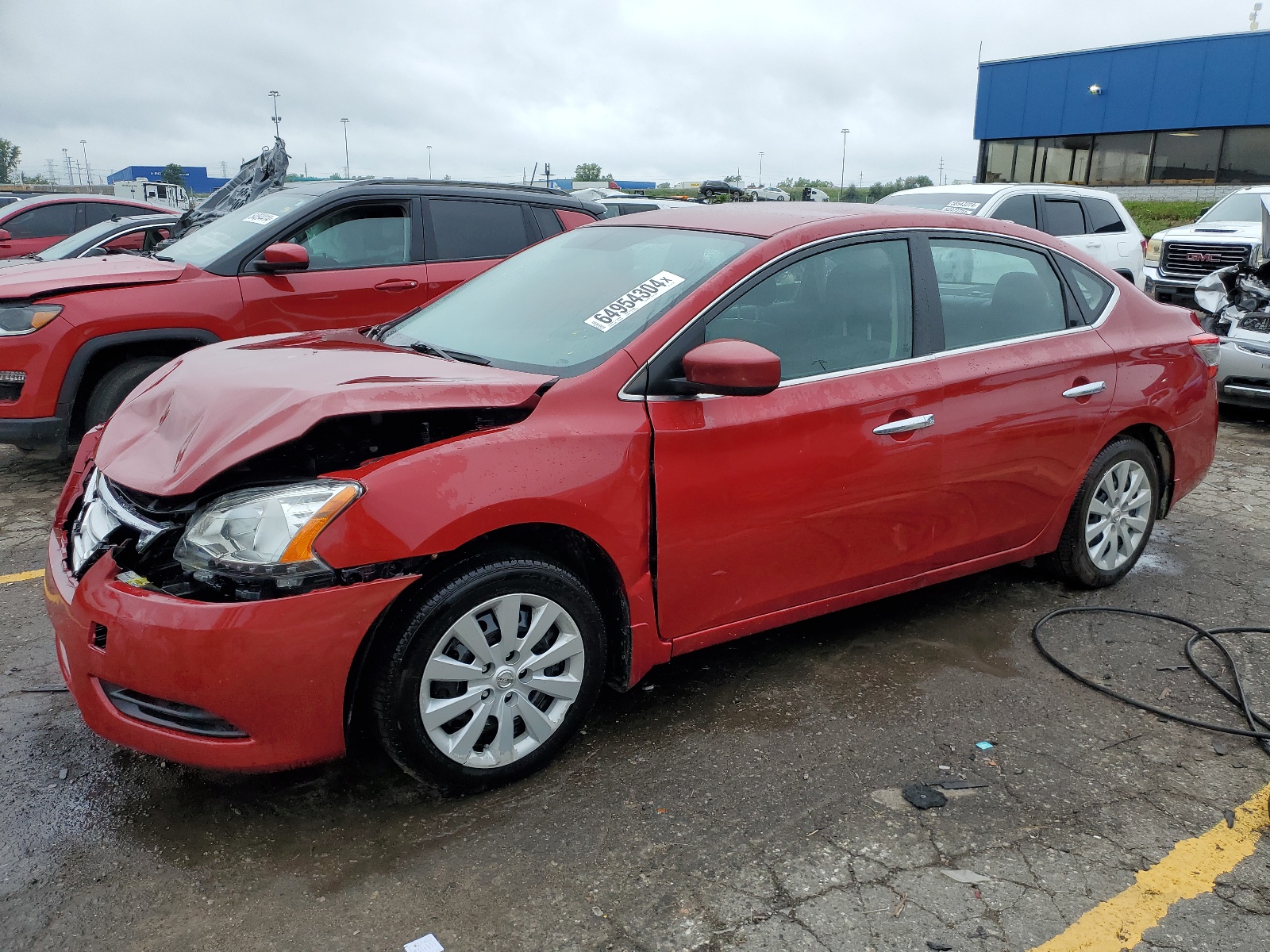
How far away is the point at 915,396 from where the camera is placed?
343 centimetres

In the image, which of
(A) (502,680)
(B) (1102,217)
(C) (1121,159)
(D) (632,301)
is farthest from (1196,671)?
(C) (1121,159)

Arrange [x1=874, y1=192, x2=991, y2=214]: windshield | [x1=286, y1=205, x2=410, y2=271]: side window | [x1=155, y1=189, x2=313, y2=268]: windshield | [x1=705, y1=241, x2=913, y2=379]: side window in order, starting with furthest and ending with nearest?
[x1=874, y1=192, x2=991, y2=214]: windshield < [x1=286, y1=205, x2=410, y2=271]: side window < [x1=155, y1=189, x2=313, y2=268]: windshield < [x1=705, y1=241, x2=913, y2=379]: side window

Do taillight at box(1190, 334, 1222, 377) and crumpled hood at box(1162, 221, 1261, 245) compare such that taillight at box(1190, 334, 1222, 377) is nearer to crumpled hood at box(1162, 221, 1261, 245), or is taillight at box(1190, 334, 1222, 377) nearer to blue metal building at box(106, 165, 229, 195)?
crumpled hood at box(1162, 221, 1261, 245)

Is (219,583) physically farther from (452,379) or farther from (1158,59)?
(1158,59)

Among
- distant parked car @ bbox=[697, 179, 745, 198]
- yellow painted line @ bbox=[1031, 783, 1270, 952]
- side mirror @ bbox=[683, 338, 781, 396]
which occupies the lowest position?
yellow painted line @ bbox=[1031, 783, 1270, 952]

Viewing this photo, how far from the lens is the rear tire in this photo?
5.59 meters

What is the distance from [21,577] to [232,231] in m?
2.84

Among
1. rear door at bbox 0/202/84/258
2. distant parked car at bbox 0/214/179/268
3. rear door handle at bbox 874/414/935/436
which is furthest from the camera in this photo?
rear door at bbox 0/202/84/258

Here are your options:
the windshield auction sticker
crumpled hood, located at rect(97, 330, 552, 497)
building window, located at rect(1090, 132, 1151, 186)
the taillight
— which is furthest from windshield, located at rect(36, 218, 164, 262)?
building window, located at rect(1090, 132, 1151, 186)

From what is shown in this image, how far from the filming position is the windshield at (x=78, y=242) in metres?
9.38

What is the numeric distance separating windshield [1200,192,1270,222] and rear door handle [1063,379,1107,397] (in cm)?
989

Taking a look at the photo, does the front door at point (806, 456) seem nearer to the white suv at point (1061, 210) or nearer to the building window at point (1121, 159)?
the white suv at point (1061, 210)

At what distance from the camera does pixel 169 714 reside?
8.19 feet

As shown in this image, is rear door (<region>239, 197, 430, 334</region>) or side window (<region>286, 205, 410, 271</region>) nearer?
rear door (<region>239, 197, 430, 334</region>)
